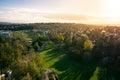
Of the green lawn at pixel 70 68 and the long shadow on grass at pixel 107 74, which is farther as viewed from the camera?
the green lawn at pixel 70 68

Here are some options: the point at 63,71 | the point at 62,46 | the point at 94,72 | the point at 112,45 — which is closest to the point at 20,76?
the point at 63,71

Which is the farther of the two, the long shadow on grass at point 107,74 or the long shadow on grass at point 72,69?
the long shadow on grass at point 72,69

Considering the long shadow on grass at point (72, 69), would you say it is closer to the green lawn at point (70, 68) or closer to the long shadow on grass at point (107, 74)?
the green lawn at point (70, 68)

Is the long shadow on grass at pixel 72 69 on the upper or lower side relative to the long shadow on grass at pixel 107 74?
lower

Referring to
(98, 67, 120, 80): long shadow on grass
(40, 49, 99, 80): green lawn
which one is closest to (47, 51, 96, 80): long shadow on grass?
(40, 49, 99, 80): green lawn

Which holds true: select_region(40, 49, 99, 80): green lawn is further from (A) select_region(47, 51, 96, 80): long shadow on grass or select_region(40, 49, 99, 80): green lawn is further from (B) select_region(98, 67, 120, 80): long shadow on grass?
(B) select_region(98, 67, 120, 80): long shadow on grass

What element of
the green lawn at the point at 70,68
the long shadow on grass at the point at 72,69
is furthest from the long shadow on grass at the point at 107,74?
the long shadow on grass at the point at 72,69

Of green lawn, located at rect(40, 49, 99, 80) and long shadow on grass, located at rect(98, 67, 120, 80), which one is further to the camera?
green lawn, located at rect(40, 49, 99, 80)

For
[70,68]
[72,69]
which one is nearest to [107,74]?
[72,69]
